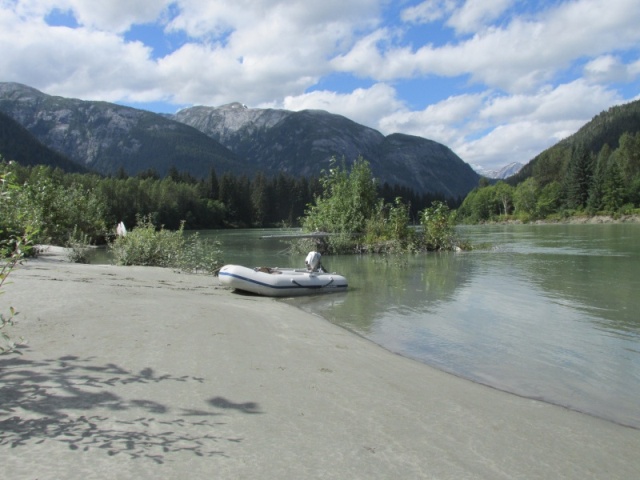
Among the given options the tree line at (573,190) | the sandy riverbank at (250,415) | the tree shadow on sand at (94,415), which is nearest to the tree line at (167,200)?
the sandy riverbank at (250,415)

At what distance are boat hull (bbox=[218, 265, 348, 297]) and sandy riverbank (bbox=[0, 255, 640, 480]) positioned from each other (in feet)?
25.2

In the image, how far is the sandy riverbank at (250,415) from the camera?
4.23 meters

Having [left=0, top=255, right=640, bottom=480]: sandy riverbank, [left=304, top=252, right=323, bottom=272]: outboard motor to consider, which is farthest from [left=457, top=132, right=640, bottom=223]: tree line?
[left=0, top=255, right=640, bottom=480]: sandy riverbank

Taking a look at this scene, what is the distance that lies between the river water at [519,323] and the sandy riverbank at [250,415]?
3.39 feet

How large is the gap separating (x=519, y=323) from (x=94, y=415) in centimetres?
1122

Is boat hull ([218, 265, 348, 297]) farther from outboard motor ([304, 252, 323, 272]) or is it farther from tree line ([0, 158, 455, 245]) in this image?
tree line ([0, 158, 455, 245])

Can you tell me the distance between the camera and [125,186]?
100m

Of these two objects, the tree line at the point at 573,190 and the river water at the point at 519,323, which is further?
the tree line at the point at 573,190

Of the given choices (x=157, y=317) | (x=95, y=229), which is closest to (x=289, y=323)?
(x=157, y=317)

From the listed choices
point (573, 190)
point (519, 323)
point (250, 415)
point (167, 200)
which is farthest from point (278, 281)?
point (573, 190)

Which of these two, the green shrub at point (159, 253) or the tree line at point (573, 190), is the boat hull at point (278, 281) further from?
the tree line at point (573, 190)

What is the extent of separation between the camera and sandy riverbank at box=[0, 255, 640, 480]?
13.9 feet

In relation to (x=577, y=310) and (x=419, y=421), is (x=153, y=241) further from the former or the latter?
(x=419, y=421)

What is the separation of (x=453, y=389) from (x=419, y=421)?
1.96 m
